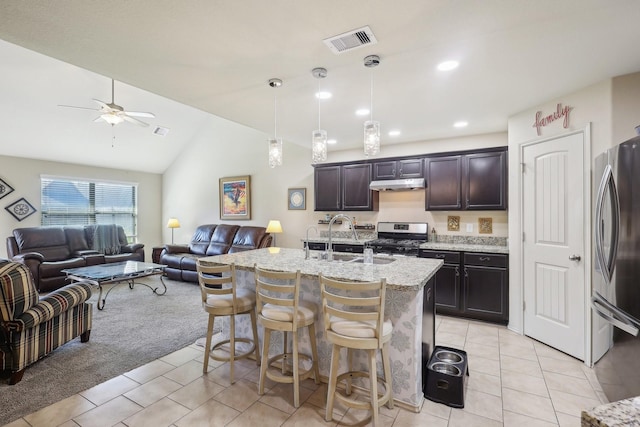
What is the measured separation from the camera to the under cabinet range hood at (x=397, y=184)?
4.39 m

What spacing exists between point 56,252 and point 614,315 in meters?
7.87

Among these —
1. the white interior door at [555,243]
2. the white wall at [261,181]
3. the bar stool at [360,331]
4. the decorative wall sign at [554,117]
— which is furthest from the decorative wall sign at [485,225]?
the bar stool at [360,331]

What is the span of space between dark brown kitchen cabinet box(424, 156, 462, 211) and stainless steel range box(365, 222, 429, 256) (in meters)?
0.39

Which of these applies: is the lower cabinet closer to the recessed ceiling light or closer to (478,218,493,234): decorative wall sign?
(478,218,493,234): decorative wall sign

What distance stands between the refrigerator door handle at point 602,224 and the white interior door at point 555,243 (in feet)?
2.00

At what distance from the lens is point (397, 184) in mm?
4488

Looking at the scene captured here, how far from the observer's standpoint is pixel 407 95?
116 inches

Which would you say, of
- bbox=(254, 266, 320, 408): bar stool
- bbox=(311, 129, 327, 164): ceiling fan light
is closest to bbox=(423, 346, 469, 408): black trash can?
bbox=(254, 266, 320, 408): bar stool

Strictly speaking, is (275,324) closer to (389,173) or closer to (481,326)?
(481,326)

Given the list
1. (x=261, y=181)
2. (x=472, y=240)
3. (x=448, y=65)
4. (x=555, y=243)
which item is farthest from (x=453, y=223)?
(x=261, y=181)

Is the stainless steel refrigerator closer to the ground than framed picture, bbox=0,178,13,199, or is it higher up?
closer to the ground

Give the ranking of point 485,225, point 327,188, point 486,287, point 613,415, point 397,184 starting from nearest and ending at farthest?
point 613,415
point 486,287
point 485,225
point 397,184
point 327,188

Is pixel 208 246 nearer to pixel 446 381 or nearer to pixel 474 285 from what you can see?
pixel 474 285

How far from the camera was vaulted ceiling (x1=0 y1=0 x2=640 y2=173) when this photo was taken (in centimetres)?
170
